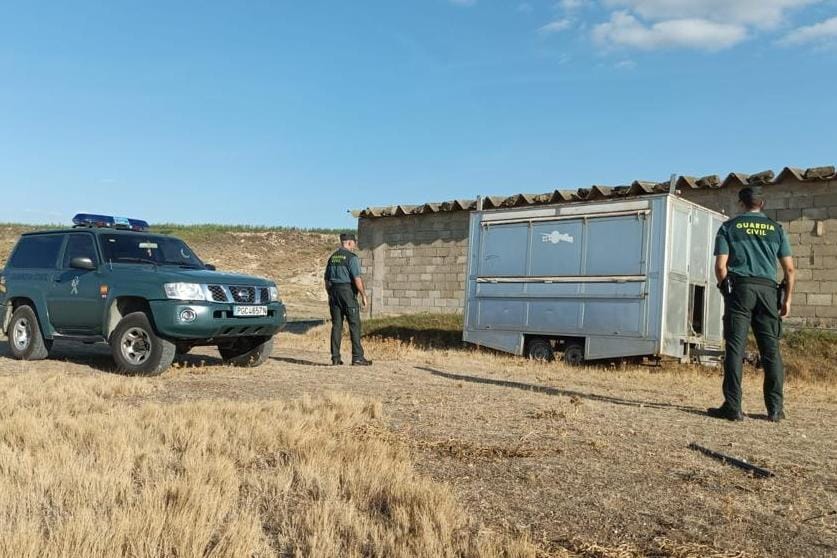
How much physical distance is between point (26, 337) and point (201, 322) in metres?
3.39

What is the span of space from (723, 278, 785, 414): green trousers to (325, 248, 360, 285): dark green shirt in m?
5.32

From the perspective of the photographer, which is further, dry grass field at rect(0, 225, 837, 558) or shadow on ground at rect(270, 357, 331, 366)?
shadow on ground at rect(270, 357, 331, 366)

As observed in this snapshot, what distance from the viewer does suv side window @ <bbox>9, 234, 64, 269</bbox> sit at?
10.0 metres

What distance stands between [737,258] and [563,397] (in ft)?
7.32

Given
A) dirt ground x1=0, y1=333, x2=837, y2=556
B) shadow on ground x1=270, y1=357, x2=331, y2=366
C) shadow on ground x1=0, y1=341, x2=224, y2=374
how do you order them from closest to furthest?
dirt ground x1=0, y1=333, x2=837, y2=556 < shadow on ground x1=0, y1=341, x2=224, y2=374 < shadow on ground x1=270, y1=357, x2=331, y2=366

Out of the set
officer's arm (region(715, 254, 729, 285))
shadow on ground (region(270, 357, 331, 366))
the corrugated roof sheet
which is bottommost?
shadow on ground (region(270, 357, 331, 366))

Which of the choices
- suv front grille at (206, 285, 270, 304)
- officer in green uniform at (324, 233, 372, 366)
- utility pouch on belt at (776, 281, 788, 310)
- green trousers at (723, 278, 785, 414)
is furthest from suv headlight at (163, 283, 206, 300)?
utility pouch on belt at (776, 281, 788, 310)

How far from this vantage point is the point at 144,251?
962 cm

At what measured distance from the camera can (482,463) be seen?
14.9ft

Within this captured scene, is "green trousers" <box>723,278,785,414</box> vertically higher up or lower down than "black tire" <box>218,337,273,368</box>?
higher up

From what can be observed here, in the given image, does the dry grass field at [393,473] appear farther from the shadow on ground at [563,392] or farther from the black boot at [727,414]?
the black boot at [727,414]

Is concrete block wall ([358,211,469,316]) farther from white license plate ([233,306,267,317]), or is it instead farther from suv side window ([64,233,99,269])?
suv side window ([64,233,99,269])

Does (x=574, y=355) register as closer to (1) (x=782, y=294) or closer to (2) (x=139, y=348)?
(1) (x=782, y=294)

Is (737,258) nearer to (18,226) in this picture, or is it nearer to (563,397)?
(563,397)
